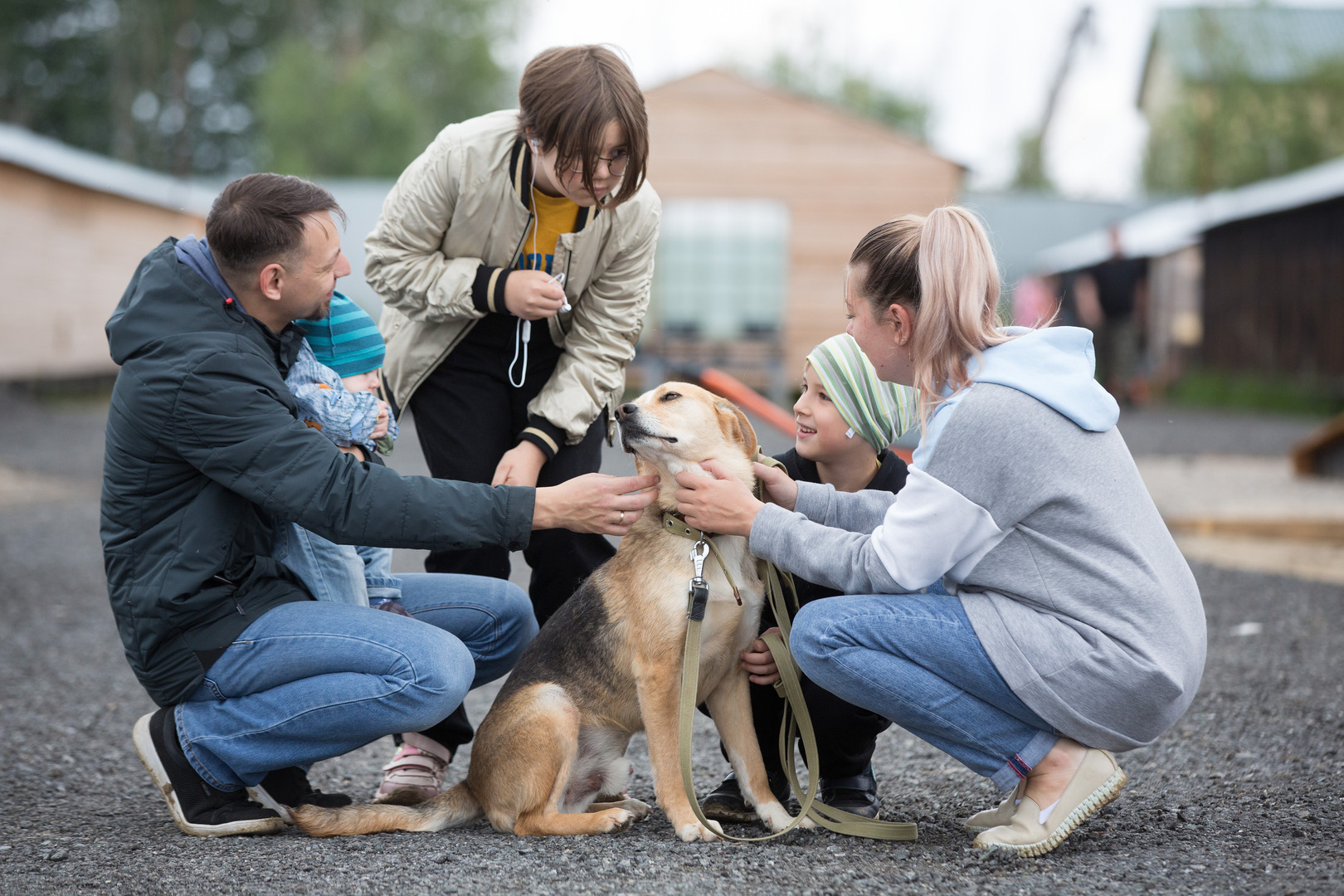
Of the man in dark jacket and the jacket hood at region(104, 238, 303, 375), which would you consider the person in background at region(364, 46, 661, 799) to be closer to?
the man in dark jacket

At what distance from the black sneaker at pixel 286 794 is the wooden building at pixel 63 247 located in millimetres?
15401

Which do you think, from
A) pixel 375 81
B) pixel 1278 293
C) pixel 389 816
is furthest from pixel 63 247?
pixel 1278 293

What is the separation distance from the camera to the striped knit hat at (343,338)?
3502 mm

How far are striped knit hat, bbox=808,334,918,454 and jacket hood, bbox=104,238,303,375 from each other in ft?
5.62

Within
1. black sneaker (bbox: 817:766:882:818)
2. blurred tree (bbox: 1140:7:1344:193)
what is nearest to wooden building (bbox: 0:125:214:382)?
black sneaker (bbox: 817:766:882:818)

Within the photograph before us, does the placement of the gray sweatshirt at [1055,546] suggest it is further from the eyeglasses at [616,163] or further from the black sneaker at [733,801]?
the eyeglasses at [616,163]

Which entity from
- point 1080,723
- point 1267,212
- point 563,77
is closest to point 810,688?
point 1080,723

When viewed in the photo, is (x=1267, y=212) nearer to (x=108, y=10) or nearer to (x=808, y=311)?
(x=808, y=311)

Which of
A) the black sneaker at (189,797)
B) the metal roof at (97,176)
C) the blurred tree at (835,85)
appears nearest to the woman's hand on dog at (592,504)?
the black sneaker at (189,797)

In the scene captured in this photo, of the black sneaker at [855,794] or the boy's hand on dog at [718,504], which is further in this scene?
the black sneaker at [855,794]

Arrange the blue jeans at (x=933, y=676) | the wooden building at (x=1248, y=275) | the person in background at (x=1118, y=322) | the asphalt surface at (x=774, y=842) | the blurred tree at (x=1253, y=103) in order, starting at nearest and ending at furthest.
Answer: the asphalt surface at (x=774, y=842) < the blue jeans at (x=933, y=676) < the wooden building at (x=1248, y=275) < the person in background at (x=1118, y=322) < the blurred tree at (x=1253, y=103)

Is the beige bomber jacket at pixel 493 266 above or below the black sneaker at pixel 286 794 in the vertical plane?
above

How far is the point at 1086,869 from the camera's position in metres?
2.74

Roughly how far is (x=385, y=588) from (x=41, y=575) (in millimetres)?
5143
